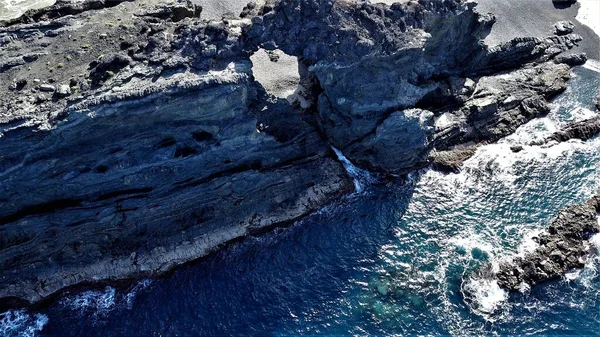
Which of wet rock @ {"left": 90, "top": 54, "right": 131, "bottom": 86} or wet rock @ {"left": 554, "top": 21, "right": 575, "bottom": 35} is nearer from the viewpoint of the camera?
wet rock @ {"left": 90, "top": 54, "right": 131, "bottom": 86}

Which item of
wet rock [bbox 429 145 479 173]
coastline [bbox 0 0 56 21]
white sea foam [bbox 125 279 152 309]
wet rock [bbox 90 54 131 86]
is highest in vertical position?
wet rock [bbox 90 54 131 86]

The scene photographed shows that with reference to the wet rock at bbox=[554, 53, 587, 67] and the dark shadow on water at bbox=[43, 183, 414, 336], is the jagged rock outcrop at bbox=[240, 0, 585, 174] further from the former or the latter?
the dark shadow on water at bbox=[43, 183, 414, 336]

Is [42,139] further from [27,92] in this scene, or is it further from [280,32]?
[280,32]

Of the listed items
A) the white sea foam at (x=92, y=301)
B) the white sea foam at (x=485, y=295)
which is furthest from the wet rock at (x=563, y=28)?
the white sea foam at (x=92, y=301)

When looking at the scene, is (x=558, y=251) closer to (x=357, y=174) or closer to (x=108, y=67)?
(x=357, y=174)

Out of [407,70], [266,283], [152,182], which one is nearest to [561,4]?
[407,70]

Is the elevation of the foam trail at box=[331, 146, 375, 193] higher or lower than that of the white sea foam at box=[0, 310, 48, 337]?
higher

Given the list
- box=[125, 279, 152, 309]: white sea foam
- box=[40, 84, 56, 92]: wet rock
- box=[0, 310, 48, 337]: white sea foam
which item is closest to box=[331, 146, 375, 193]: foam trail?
box=[125, 279, 152, 309]: white sea foam

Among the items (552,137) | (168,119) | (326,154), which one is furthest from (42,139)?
(552,137)
